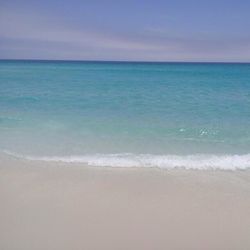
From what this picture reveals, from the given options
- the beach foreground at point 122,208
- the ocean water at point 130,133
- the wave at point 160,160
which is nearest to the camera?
the beach foreground at point 122,208

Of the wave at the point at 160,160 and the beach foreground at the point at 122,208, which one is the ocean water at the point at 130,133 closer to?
the wave at the point at 160,160

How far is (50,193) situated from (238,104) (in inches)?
552

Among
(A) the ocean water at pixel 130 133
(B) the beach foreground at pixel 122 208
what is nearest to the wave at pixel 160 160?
(A) the ocean water at pixel 130 133

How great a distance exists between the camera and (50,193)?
5.91 meters

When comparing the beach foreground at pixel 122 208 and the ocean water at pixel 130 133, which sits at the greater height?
the ocean water at pixel 130 133

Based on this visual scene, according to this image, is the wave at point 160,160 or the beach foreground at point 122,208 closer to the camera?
the beach foreground at point 122,208

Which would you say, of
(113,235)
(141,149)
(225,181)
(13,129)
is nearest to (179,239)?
(113,235)

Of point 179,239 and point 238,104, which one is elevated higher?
point 238,104

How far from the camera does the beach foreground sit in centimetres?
455

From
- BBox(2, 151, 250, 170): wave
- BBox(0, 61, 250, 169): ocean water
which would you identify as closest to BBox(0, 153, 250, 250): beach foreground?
BBox(2, 151, 250, 170): wave

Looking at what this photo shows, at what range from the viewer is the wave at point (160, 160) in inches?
298

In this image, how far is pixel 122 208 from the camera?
5391 mm

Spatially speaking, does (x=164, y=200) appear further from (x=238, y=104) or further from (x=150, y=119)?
(x=238, y=104)

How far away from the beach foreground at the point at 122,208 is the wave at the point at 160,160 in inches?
15.4
